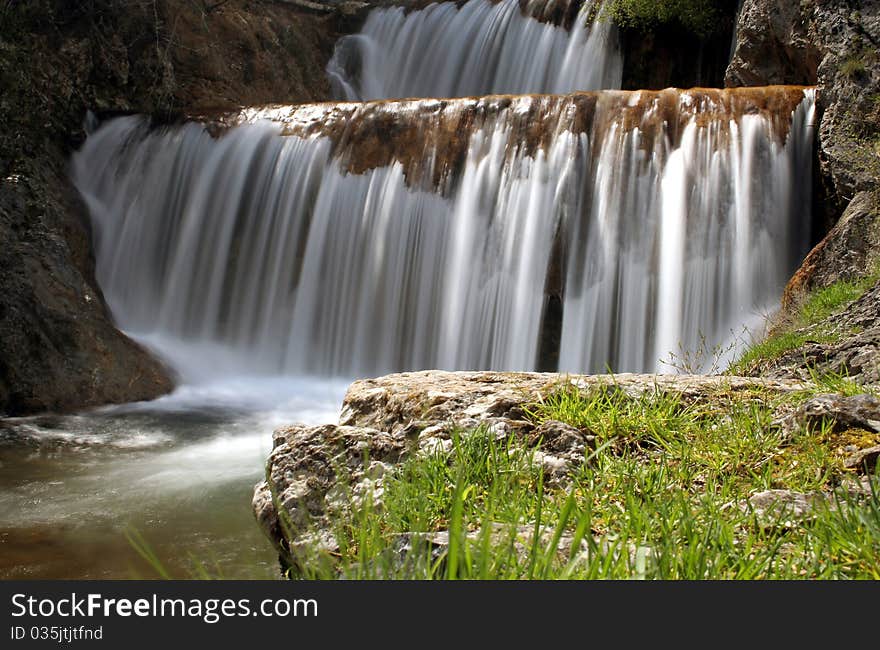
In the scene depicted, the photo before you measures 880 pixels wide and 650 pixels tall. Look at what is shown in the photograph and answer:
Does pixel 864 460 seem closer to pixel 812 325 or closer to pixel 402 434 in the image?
pixel 402 434

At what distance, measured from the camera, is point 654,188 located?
28.9 ft

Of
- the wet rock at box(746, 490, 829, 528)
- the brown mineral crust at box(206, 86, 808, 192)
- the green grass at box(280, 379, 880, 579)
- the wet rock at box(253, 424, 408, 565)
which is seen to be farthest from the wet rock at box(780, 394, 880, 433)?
the brown mineral crust at box(206, 86, 808, 192)

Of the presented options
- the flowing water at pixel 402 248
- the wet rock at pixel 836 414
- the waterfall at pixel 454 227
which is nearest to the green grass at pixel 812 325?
the flowing water at pixel 402 248

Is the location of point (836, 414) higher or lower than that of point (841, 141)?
lower

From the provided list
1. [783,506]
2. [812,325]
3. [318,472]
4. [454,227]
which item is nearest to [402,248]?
[454,227]

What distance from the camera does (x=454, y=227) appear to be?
975 centimetres

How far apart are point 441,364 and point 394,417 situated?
254 inches

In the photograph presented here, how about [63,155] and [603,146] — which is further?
[63,155]

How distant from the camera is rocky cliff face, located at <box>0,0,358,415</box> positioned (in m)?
8.46

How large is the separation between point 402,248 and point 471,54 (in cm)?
730

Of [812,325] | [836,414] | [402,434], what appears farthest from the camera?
[812,325]

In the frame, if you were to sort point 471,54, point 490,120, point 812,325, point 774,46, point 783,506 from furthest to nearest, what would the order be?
point 471,54 < point 774,46 < point 490,120 < point 812,325 < point 783,506
